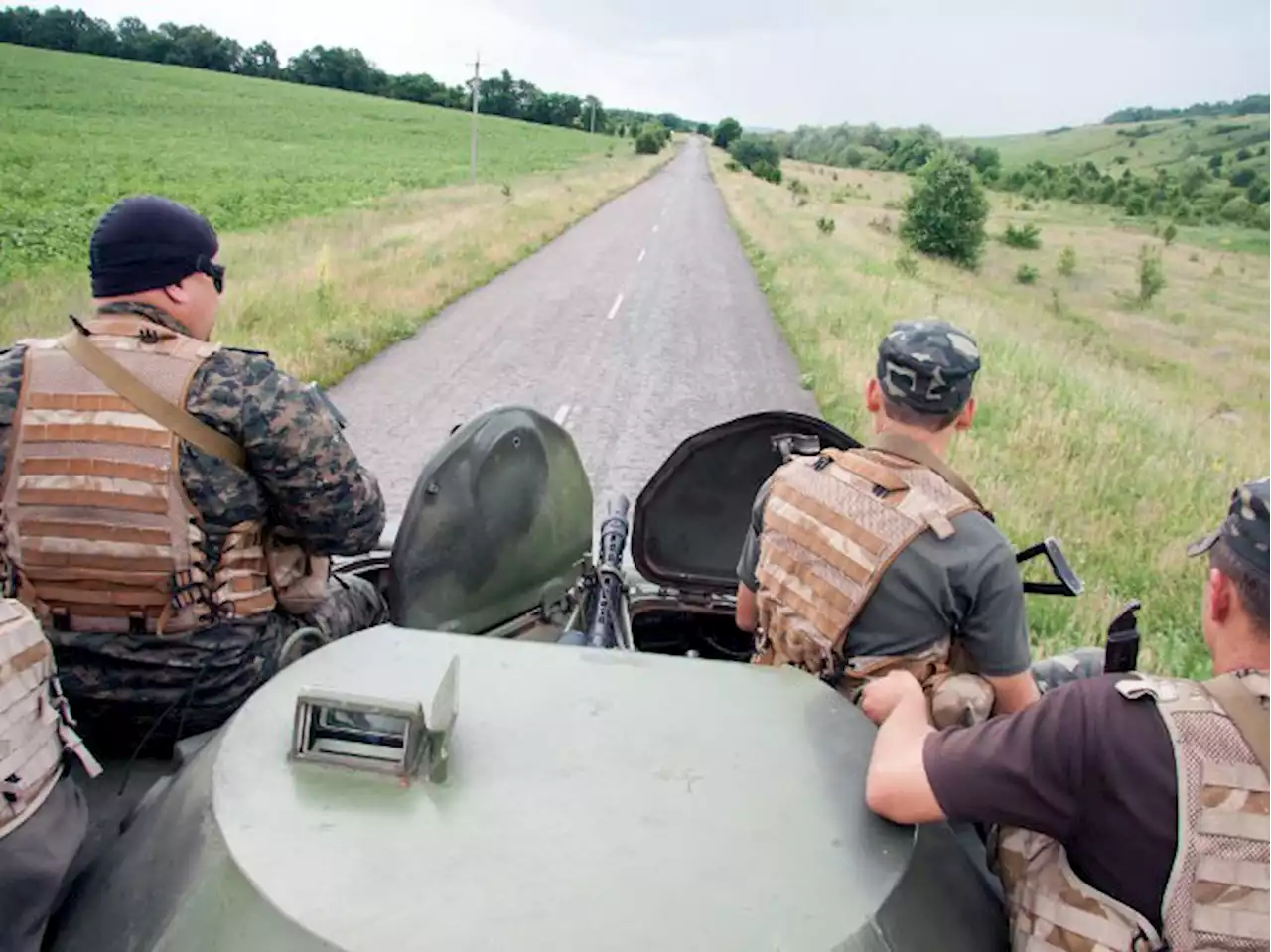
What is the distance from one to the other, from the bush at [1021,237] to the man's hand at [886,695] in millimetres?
54436

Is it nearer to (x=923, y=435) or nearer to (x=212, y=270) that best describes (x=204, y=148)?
(x=212, y=270)

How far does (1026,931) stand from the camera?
1.92 meters

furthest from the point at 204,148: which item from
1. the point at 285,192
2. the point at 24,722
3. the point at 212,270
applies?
the point at 24,722

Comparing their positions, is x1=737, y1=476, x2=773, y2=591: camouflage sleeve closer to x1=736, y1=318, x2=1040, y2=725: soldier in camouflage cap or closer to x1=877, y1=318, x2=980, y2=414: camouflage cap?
x1=736, y1=318, x2=1040, y2=725: soldier in camouflage cap

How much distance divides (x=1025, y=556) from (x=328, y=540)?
5.93ft

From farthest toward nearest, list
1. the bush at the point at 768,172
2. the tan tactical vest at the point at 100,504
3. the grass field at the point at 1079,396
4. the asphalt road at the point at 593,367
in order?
the bush at the point at 768,172 < the asphalt road at the point at 593,367 < the grass field at the point at 1079,396 < the tan tactical vest at the point at 100,504

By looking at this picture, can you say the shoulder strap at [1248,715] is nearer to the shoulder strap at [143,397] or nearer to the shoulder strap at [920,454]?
the shoulder strap at [920,454]

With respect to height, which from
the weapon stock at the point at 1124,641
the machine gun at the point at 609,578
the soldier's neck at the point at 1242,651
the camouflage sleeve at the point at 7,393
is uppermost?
the soldier's neck at the point at 1242,651

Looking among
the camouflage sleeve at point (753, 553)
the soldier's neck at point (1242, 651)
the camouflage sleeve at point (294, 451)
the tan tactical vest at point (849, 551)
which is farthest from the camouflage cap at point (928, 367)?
the camouflage sleeve at point (294, 451)

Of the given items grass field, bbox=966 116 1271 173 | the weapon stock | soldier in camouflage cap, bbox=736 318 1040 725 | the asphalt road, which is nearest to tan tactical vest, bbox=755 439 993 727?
soldier in camouflage cap, bbox=736 318 1040 725

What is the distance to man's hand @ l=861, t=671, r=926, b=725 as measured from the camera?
2.25 metres

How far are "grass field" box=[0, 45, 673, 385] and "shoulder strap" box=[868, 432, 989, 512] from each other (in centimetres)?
951

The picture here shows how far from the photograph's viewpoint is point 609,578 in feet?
12.2

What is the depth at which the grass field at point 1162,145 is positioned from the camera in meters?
126
